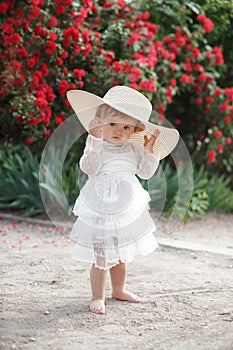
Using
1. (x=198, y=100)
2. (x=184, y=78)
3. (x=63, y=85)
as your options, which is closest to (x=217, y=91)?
(x=198, y=100)

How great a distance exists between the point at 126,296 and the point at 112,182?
2.33ft

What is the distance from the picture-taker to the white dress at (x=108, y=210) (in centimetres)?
348

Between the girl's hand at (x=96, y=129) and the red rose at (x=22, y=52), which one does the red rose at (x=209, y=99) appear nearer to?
the red rose at (x=22, y=52)

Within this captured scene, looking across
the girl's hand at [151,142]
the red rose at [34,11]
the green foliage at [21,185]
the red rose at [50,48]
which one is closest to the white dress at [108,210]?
the girl's hand at [151,142]

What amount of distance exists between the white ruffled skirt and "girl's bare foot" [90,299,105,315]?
20cm

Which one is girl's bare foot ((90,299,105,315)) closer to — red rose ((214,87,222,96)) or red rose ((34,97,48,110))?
red rose ((34,97,48,110))

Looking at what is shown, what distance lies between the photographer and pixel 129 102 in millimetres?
3529

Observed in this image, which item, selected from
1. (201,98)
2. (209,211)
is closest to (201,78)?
(201,98)

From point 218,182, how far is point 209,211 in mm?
400

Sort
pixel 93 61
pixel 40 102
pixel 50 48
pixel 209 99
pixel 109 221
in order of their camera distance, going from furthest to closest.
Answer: pixel 209 99 < pixel 93 61 < pixel 50 48 < pixel 40 102 < pixel 109 221

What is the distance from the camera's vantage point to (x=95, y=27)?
6.86 meters

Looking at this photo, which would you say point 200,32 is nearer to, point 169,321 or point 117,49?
point 117,49

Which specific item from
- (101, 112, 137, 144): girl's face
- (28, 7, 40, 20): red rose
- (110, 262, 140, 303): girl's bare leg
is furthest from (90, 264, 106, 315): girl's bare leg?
(28, 7, 40, 20): red rose

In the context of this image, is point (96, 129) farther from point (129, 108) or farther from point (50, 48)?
point (50, 48)
